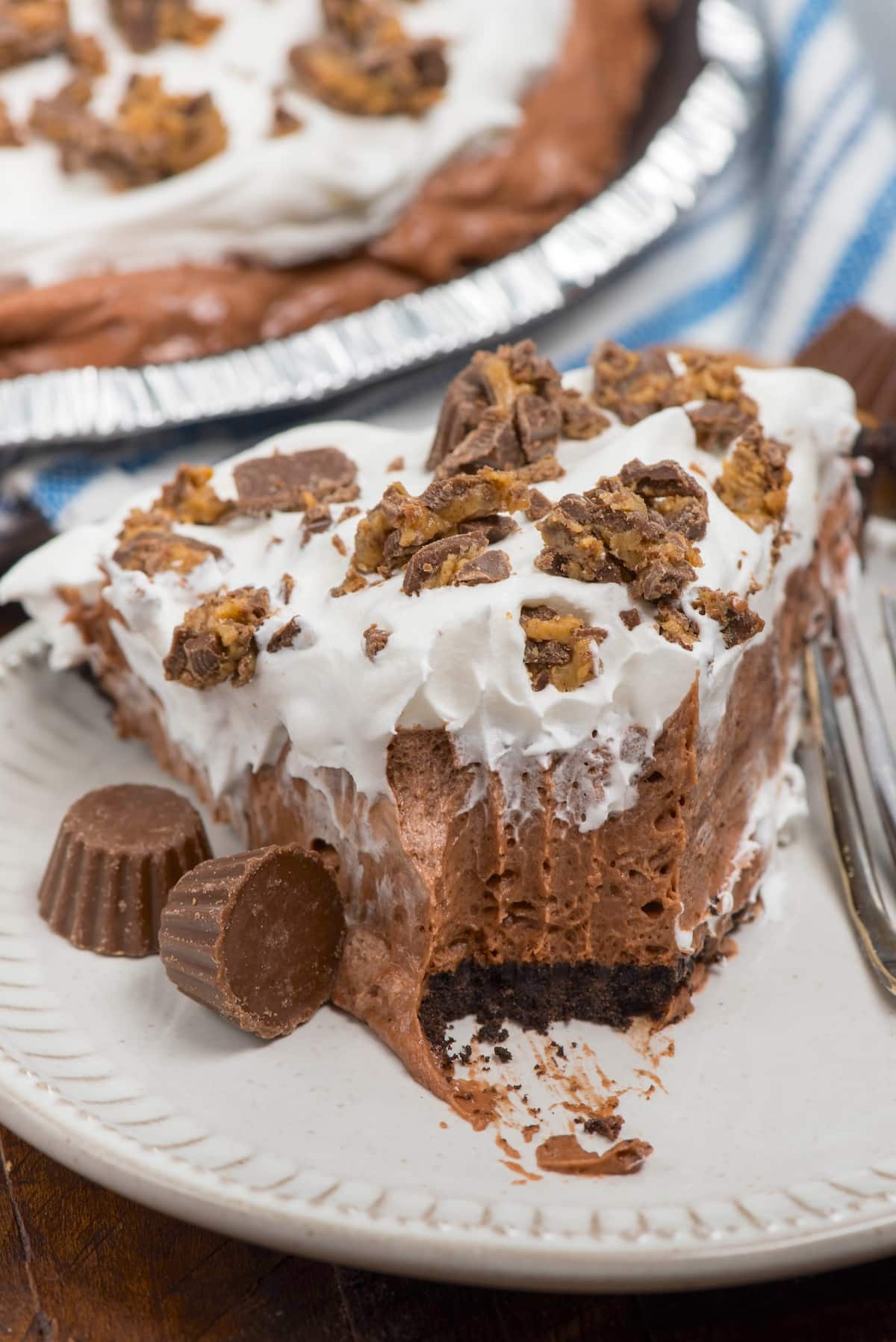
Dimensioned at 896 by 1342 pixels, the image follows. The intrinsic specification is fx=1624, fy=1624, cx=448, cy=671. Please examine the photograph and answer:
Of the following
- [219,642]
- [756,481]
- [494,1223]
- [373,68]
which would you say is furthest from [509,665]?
[373,68]

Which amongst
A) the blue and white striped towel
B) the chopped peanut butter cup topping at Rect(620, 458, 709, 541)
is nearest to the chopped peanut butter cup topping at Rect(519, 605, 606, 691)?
the chopped peanut butter cup topping at Rect(620, 458, 709, 541)

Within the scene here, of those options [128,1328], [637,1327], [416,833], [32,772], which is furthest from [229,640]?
[637,1327]

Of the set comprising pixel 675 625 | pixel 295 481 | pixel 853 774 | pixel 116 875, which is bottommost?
pixel 116 875

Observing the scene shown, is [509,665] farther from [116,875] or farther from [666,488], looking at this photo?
[116,875]

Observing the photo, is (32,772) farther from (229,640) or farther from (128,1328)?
(128,1328)

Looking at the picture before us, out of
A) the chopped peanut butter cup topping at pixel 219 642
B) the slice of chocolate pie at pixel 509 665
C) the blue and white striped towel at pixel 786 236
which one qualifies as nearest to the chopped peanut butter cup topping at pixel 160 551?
the slice of chocolate pie at pixel 509 665
